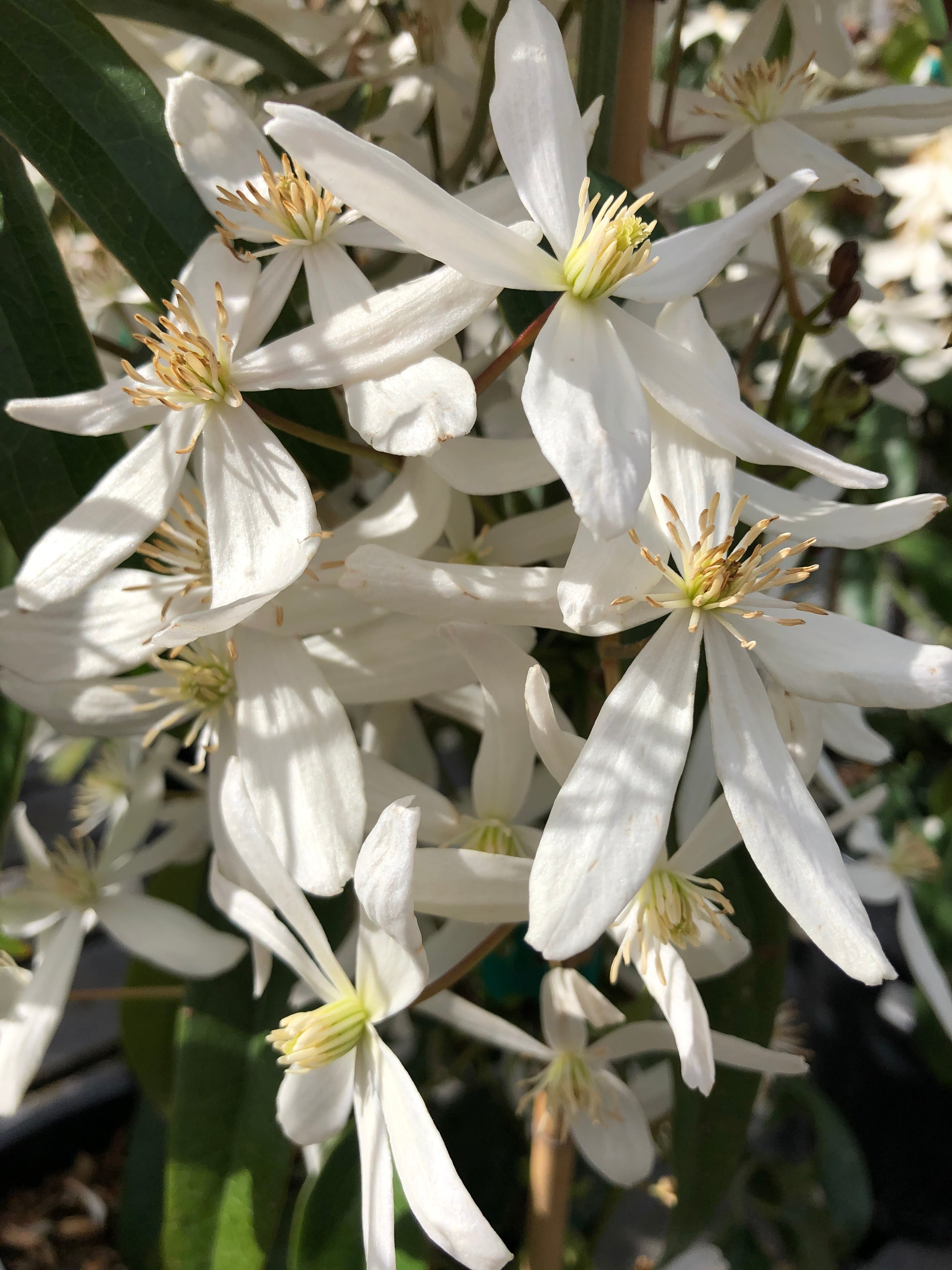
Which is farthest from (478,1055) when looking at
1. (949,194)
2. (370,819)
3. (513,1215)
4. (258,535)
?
(949,194)

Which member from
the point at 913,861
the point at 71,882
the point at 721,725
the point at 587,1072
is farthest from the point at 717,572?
the point at 913,861

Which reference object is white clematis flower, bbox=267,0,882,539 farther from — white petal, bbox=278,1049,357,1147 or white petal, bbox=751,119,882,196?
white petal, bbox=278,1049,357,1147

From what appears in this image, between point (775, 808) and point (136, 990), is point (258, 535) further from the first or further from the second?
point (136, 990)

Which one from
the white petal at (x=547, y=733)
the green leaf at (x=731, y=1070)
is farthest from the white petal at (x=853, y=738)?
the white petal at (x=547, y=733)

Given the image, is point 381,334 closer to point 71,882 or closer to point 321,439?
point 321,439

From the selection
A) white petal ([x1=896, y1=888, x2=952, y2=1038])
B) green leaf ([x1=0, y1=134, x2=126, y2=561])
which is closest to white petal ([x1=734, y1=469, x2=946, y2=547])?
green leaf ([x1=0, y1=134, x2=126, y2=561])

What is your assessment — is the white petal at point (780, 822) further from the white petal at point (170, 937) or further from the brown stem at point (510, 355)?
the white petal at point (170, 937)
